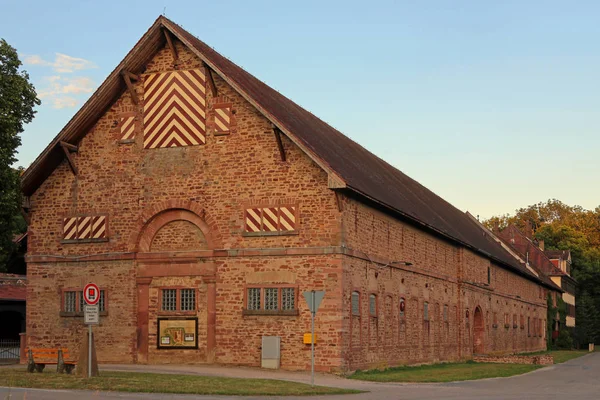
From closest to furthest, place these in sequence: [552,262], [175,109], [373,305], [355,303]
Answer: [355,303], [175,109], [373,305], [552,262]

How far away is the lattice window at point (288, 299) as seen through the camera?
31.7 meters

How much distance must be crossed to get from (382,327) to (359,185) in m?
6.38

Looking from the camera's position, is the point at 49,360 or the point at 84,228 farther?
the point at 84,228

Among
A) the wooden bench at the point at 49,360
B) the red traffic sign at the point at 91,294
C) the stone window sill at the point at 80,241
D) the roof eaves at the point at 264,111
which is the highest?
the roof eaves at the point at 264,111

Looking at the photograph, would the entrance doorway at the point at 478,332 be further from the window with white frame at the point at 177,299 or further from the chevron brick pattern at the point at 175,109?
the chevron brick pattern at the point at 175,109

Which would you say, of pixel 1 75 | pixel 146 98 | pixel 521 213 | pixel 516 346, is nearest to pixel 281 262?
pixel 146 98

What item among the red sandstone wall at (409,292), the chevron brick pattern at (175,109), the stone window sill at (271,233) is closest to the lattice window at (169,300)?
the stone window sill at (271,233)

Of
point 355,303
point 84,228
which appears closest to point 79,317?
point 84,228

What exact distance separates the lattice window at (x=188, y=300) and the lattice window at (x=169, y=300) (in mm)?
323

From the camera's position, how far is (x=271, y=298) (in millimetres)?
31984

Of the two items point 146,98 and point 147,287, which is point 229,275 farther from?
point 146,98

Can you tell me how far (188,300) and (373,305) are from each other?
23.2 feet

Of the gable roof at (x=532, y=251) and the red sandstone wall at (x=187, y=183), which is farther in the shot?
the gable roof at (x=532, y=251)

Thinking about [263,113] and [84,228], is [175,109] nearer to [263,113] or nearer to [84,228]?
[263,113]
